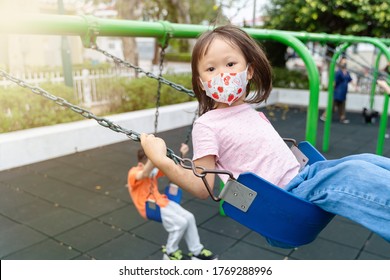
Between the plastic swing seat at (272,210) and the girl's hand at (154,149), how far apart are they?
0.90 ft

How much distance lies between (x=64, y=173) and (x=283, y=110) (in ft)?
22.2

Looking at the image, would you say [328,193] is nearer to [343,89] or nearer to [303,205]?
[303,205]

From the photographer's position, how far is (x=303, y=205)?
4.70ft

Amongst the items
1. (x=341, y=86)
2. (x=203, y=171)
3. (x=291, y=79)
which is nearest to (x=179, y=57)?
(x=291, y=79)

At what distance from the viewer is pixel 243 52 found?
159cm

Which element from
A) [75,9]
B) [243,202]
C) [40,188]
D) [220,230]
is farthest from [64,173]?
[75,9]

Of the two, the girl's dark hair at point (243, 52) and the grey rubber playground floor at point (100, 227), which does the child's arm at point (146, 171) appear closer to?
the grey rubber playground floor at point (100, 227)

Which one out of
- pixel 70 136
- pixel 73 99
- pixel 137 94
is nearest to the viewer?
pixel 70 136

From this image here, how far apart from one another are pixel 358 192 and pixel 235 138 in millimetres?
484

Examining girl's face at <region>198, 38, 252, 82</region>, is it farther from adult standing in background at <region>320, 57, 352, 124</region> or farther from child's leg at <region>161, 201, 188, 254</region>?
adult standing in background at <region>320, 57, 352, 124</region>

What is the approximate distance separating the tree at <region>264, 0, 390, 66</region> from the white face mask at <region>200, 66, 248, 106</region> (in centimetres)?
910

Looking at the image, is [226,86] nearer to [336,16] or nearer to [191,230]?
[191,230]

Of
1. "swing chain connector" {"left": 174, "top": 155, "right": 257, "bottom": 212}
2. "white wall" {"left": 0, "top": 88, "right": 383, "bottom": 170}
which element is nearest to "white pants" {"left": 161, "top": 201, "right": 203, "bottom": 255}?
"swing chain connector" {"left": 174, "top": 155, "right": 257, "bottom": 212}

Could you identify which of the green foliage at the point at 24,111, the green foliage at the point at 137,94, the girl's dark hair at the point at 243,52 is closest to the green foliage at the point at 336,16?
the green foliage at the point at 137,94
